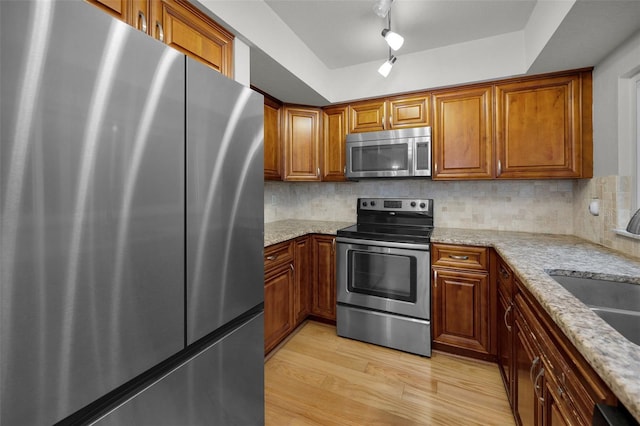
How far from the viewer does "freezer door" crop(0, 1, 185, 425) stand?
0.55 meters

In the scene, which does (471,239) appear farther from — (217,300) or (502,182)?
(217,300)

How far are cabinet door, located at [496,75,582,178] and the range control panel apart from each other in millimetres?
669

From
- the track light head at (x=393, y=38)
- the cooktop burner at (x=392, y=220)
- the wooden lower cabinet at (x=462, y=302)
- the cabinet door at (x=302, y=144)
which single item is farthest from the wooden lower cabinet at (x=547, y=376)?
the cabinet door at (x=302, y=144)

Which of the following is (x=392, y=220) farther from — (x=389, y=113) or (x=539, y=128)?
(x=539, y=128)

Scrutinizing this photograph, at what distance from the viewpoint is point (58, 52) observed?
0.60 m

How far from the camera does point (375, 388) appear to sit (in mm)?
1862

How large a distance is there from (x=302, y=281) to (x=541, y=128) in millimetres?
2227

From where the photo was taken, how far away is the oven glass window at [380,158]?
8.28 feet

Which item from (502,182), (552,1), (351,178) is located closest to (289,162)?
(351,178)

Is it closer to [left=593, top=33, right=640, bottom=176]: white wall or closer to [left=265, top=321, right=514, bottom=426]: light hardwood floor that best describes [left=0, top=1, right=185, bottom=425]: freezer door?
[left=265, top=321, right=514, bottom=426]: light hardwood floor

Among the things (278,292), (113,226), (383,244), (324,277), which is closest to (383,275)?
(383,244)

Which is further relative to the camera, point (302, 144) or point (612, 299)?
point (302, 144)

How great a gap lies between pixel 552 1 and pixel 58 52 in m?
2.20

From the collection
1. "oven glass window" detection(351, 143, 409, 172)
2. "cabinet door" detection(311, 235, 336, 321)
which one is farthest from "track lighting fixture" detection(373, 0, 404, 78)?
"cabinet door" detection(311, 235, 336, 321)
